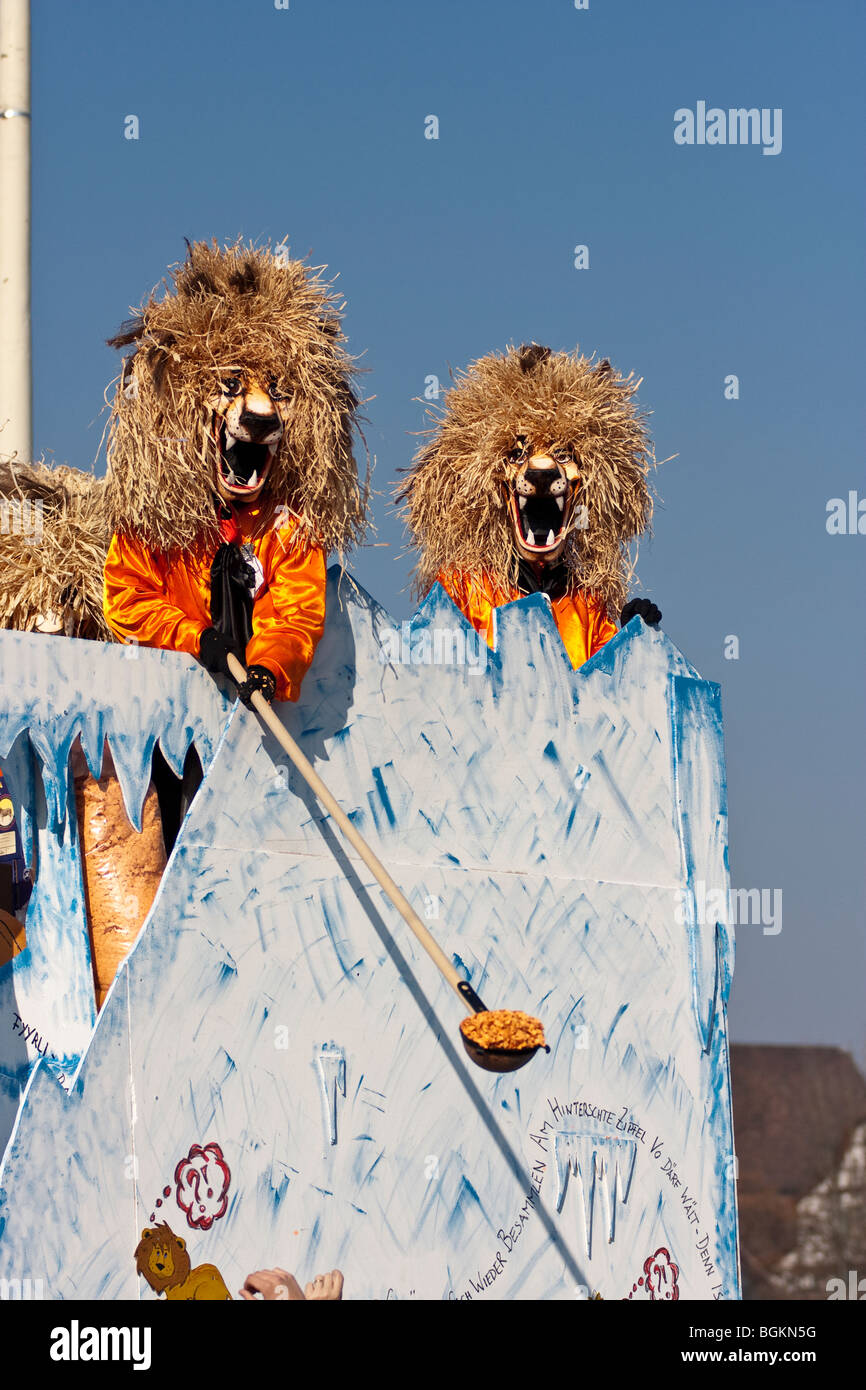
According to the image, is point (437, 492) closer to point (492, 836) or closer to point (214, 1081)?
point (492, 836)

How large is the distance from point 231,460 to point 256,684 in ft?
2.88

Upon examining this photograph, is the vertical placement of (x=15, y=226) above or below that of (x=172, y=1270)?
above

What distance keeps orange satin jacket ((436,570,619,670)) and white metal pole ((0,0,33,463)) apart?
2046 mm

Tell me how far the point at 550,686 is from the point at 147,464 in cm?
177

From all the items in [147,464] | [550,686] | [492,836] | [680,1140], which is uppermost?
[147,464]

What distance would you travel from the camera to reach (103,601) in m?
6.32

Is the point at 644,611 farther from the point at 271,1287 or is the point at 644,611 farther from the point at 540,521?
the point at 271,1287

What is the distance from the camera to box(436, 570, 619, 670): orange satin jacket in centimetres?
718

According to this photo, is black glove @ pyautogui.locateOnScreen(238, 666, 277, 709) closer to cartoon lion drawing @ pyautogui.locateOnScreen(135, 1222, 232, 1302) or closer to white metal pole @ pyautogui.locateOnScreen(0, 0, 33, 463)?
cartoon lion drawing @ pyautogui.locateOnScreen(135, 1222, 232, 1302)

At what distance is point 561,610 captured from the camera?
7320 mm

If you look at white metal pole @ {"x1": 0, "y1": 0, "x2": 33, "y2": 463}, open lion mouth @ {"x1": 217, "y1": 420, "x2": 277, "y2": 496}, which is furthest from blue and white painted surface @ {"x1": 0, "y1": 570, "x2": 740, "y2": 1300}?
white metal pole @ {"x1": 0, "y1": 0, "x2": 33, "y2": 463}

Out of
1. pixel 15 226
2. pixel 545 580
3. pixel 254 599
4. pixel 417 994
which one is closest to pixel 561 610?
pixel 545 580
